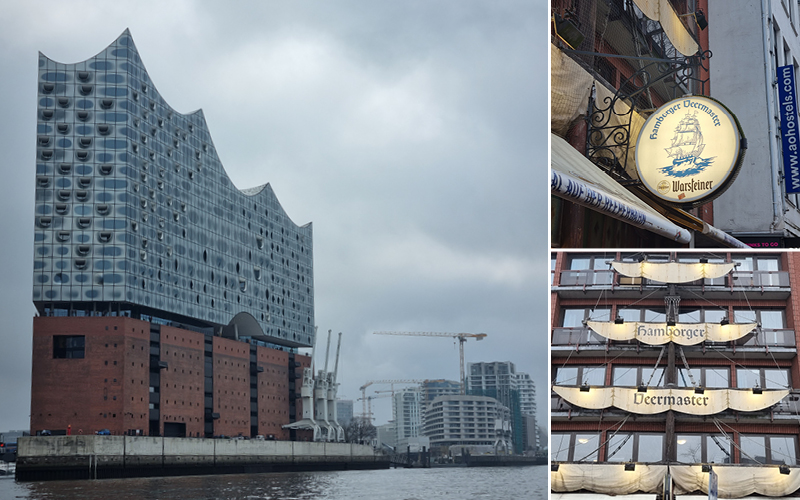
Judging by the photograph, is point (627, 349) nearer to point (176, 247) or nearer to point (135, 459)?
point (135, 459)

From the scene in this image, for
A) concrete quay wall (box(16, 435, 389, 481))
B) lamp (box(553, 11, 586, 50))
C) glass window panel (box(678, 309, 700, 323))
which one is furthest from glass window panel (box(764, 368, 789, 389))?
concrete quay wall (box(16, 435, 389, 481))

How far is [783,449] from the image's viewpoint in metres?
11.6

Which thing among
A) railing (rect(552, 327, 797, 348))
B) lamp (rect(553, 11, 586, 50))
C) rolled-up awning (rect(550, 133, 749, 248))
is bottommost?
railing (rect(552, 327, 797, 348))

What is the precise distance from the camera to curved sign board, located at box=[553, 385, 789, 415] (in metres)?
9.75

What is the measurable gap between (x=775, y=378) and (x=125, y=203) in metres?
74.6

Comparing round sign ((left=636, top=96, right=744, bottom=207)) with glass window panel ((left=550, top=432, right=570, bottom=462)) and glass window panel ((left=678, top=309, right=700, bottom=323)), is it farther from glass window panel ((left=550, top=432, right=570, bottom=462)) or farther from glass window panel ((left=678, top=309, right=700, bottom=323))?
glass window panel ((left=550, top=432, right=570, bottom=462))

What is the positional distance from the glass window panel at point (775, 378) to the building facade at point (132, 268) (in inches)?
2770

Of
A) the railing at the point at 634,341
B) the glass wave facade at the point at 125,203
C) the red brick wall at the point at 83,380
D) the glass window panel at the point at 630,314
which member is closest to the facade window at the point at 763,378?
the railing at the point at 634,341

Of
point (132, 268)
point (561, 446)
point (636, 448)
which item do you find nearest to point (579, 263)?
point (561, 446)

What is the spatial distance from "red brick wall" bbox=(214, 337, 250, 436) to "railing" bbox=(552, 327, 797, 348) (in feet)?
270

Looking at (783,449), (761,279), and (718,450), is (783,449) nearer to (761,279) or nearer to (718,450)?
(718,450)

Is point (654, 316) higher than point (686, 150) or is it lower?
lower

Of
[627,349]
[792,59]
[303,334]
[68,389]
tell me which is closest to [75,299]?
[68,389]

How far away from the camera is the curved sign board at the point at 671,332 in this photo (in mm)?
10211
